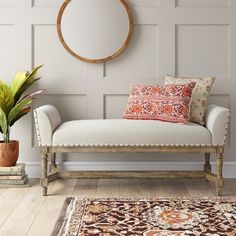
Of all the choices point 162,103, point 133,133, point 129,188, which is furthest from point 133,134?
point 129,188

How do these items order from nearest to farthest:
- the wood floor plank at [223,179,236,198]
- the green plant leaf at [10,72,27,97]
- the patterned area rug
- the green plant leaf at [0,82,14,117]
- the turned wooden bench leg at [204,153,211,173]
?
the patterned area rug < the wood floor plank at [223,179,236,198] < the green plant leaf at [0,82,14,117] < the green plant leaf at [10,72,27,97] < the turned wooden bench leg at [204,153,211,173]

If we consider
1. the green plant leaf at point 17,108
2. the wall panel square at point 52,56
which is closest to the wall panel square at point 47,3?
the wall panel square at point 52,56

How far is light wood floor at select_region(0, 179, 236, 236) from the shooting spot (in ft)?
9.93

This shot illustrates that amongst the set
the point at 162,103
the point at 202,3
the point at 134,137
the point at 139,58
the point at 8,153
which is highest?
the point at 202,3

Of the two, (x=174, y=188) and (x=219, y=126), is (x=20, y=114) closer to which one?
(x=174, y=188)

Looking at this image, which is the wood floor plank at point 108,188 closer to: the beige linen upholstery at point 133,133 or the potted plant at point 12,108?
the beige linen upholstery at point 133,133

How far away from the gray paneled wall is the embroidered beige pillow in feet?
1.11

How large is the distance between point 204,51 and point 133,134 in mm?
1276

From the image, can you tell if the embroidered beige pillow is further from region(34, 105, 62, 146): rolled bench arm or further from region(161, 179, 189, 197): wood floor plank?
region(34, 105, 62, 146): rolled bench arm

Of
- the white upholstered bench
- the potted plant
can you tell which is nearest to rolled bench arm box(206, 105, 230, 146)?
the white upholstered bench

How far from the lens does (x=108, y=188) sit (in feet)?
13.5

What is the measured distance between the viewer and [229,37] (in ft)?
15.0

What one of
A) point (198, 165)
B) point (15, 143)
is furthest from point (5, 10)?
point (198, 165)

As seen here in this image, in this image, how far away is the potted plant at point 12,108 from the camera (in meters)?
4.10
